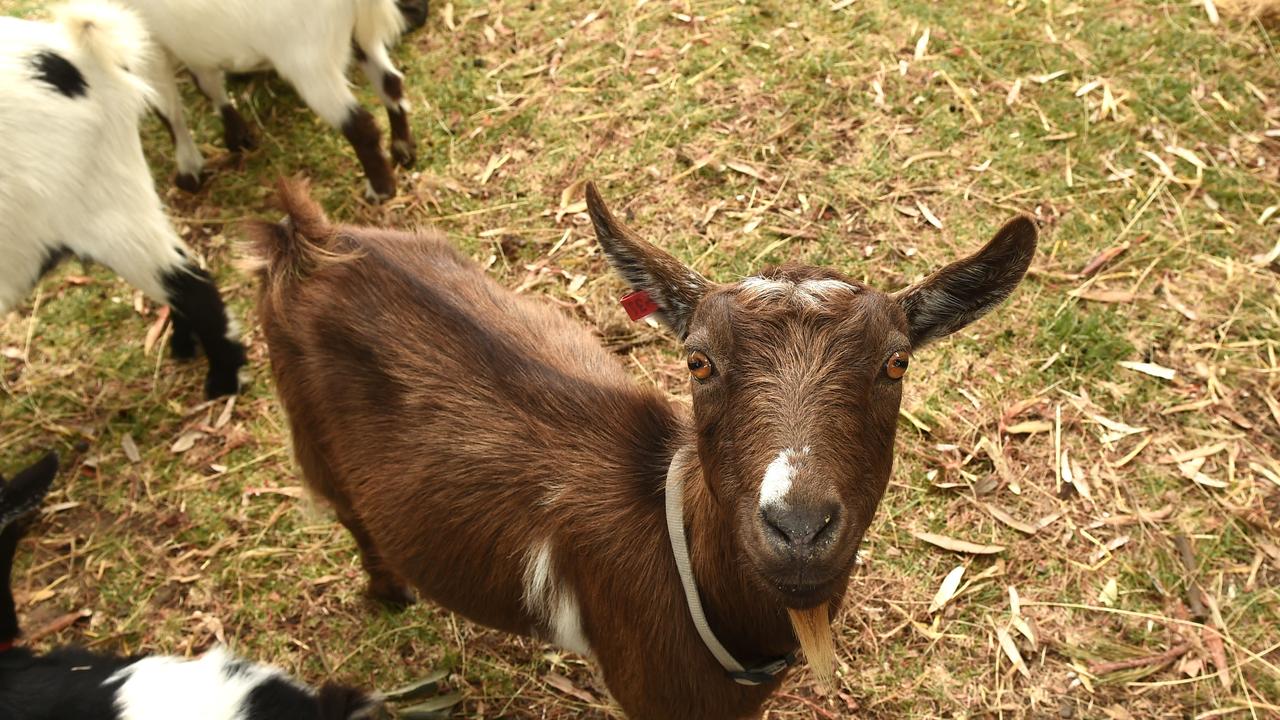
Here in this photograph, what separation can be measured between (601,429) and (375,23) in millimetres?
3013

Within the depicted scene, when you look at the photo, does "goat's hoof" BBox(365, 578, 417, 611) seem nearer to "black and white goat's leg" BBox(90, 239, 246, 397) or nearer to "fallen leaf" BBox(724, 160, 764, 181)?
"black and white goat's leg" BBox(90, 239, 246, 397)

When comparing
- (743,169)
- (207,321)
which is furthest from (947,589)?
(207,321)

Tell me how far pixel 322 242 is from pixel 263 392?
5.71 feet

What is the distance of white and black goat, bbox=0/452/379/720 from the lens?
2496 mm

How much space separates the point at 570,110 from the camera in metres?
5.14

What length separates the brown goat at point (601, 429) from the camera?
1977mm

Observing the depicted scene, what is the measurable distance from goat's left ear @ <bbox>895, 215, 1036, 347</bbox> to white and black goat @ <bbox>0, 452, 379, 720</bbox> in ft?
6.31

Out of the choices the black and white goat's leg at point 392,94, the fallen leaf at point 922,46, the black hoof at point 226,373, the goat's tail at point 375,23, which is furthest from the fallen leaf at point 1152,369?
the black hoof at point 226,373

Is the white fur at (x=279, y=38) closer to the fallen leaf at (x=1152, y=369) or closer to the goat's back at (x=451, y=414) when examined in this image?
the goat's back at (x=451, y=414)

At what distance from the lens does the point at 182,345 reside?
4.41m

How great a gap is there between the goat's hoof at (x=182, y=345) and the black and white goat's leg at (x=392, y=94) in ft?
4.95

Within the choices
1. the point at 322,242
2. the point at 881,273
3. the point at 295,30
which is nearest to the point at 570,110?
the point at 295,30

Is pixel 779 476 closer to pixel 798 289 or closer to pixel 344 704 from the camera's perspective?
pixel 798 289

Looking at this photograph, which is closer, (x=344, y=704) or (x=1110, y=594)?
(x=344, y=704)
